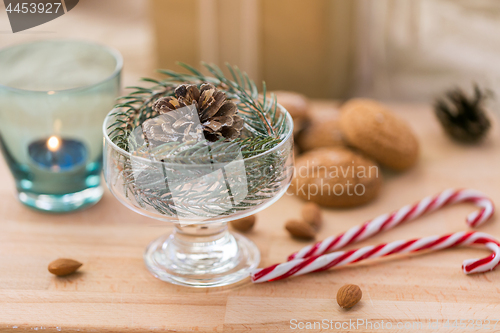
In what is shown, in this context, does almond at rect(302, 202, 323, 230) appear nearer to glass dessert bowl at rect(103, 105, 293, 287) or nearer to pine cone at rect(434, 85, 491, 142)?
glass dessert bowl at rect(103, 105, 293, 287)

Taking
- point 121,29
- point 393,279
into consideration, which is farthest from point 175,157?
point 121,29

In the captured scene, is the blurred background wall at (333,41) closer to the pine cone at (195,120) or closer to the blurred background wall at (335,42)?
the blurred background wall at (335,42)

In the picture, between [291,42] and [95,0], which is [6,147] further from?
[95,0]

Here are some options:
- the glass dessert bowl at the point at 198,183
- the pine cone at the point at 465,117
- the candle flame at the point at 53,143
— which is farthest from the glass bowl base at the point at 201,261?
the pine cone at the point at 465,117

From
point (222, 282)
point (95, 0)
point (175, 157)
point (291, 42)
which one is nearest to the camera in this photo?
point (175, 157)

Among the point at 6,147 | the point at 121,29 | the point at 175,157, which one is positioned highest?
the point at 175,157
